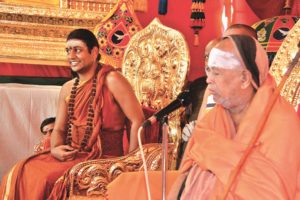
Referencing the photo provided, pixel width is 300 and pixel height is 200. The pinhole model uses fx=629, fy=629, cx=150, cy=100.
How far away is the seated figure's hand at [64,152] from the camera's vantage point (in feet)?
11.5

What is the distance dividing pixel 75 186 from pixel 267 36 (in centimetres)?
132

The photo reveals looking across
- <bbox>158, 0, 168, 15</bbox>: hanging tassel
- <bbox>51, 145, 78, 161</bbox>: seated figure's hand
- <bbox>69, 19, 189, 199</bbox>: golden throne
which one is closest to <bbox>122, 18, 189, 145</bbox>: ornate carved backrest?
<bbox>69, 19, 189, 199</bbox>: golden throne


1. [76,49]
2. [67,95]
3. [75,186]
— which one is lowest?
[75,186]

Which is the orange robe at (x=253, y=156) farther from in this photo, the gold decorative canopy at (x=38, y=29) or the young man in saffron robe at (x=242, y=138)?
the gold decorative canopy at (x=38, y=29)

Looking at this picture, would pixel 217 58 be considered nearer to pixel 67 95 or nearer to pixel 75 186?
pixel 75 186

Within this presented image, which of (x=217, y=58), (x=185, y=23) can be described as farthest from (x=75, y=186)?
(x=185, y=23)

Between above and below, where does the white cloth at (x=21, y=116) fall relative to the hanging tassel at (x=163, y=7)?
below

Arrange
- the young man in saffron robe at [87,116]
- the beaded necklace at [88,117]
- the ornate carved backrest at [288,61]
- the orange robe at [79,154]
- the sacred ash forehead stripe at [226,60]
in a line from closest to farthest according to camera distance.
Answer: the sacred ash forehead stripe at [226,60]
the ornate carved backrest at [288,61]
the orange robe at [79,154]
the young man in saffron robe at [87,116]
the beaded necklace at [88,117]

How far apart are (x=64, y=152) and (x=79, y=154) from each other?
86 millimetres

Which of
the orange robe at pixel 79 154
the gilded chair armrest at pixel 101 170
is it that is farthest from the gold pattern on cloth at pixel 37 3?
the gilded chair armrest at pixel 101 170

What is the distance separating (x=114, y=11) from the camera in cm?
449

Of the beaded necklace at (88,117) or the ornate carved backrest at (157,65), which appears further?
the ornate carved backrest at (157,65)

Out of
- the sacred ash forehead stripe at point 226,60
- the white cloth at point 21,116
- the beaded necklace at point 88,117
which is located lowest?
the white cloth at point 21,116

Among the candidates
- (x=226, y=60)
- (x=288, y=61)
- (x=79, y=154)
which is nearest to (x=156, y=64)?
(x=79, y=154)
